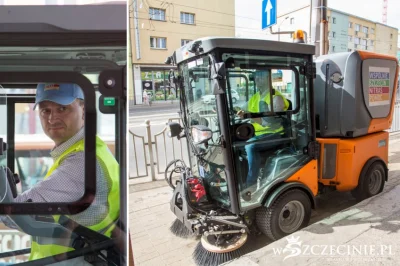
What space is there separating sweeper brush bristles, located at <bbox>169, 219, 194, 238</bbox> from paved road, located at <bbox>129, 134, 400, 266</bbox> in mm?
44

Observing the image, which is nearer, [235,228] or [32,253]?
[32,253]

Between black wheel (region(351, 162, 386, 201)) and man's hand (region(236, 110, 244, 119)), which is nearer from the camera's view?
man's hand (region(236, 110, 244, 119))

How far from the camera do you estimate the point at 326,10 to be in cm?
293

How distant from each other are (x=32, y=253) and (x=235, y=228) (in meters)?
1.52

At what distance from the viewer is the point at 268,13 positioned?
246cm

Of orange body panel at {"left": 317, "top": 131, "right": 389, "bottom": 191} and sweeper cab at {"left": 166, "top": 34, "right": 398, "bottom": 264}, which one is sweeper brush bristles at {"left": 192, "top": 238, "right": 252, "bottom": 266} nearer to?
sweeper cab at {"left": 166, "top": 34, "right": 398, "bottom": 264}

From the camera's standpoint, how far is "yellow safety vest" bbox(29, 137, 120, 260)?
36.7 inches

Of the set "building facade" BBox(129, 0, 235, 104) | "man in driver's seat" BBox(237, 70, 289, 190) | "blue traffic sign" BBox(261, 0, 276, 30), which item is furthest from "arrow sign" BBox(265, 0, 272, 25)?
"man in driver's seat" BBox(237, 70, 289, 190)

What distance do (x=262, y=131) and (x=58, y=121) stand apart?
5.10 ft

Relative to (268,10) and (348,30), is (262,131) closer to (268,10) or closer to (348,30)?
(268,10)

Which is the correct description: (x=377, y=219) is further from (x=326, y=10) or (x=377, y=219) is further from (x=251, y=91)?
(x=326, y=10)

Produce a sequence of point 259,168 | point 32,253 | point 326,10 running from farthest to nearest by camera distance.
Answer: point 326,10, point 259,168, point 32,253

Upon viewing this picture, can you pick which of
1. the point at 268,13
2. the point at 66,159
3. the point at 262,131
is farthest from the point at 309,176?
the point at 66,159

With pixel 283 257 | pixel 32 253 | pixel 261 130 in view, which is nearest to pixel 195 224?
pixel 283 257
